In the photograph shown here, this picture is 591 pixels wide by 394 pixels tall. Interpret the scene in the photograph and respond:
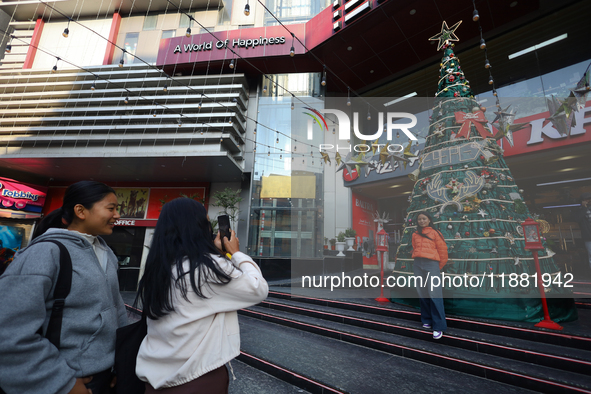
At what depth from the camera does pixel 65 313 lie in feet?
3.24

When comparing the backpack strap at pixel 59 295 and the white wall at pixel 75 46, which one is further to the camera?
the white wall at pixel 75 46

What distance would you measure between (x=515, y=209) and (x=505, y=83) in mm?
6708

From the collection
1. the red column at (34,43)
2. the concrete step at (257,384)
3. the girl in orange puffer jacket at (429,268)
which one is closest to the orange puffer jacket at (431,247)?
the girl in orange puffer jacket at (429,268)

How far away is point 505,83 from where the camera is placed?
8.38 metres

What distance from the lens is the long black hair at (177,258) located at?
1.02m

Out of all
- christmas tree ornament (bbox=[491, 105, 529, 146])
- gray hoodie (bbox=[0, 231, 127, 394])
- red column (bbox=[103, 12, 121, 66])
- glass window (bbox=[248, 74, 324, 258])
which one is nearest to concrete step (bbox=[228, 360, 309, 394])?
gray hoodie (bbox=[0, 231, 127, 394])

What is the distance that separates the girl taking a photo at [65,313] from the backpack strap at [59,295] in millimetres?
12

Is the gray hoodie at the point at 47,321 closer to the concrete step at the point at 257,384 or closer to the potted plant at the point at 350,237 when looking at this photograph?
the concrete step at the point at 257,384

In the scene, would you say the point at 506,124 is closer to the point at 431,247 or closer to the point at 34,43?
the point at 431,247

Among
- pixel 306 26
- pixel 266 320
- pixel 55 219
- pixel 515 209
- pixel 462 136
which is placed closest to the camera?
pixel 55 219

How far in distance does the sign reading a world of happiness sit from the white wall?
5753mm

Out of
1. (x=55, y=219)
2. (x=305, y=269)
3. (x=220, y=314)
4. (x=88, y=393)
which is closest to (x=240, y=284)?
(x=220, y=314)

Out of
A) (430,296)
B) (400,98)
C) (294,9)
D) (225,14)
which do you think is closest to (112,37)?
(225,14)

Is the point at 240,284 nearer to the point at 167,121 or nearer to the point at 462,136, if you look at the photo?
the point at 462,136
